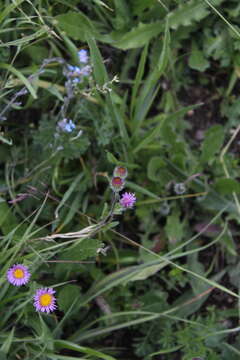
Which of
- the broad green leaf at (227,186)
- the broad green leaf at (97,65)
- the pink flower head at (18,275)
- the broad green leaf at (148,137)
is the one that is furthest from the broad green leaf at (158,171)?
the pink flower head at (18,275)

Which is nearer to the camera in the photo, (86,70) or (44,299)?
(44,299)

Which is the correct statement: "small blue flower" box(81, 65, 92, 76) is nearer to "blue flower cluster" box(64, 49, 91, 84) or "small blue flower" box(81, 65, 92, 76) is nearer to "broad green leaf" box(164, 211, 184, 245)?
"blue flower cluster" box(64, 49, 91, 84)

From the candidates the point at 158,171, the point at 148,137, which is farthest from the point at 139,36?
the point at 158,171

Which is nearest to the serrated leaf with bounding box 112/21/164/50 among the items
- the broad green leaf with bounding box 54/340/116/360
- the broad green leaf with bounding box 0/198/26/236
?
the broad green leaf with bounding box 0/198/26/236

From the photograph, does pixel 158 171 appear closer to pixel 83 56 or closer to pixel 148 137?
pixel 148 137

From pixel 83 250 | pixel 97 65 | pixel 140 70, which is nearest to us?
pixel 83 250

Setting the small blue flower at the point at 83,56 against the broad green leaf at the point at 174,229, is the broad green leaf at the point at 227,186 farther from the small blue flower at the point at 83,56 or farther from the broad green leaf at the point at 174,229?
the small blue flower at the point at 83,56

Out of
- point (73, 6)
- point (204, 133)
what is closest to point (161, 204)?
point (204, 133)

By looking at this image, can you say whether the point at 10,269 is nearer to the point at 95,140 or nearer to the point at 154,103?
the point at 95,140
